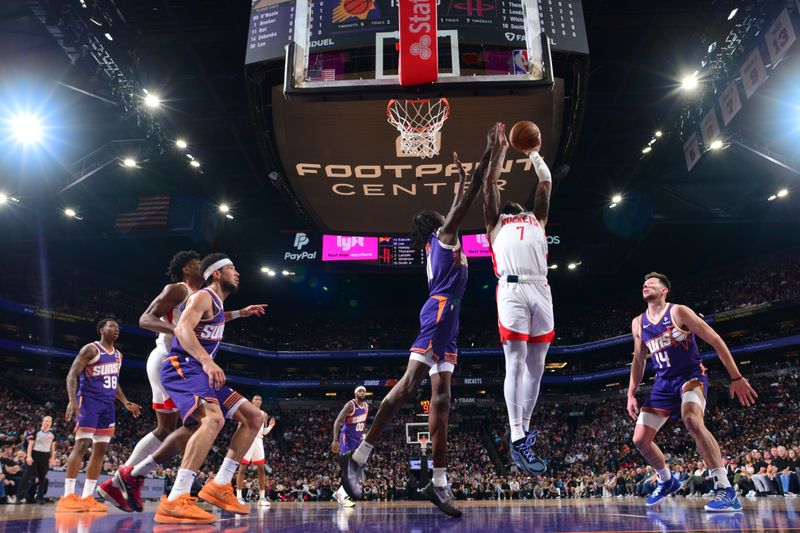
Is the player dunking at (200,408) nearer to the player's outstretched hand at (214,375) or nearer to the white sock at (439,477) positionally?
the player's outstretched hand at (214,375)

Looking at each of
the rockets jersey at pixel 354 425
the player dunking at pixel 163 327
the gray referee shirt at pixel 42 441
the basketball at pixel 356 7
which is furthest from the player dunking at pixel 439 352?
the gray referee shirt at pixel 42 441

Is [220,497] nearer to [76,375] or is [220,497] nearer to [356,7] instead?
[76,375]

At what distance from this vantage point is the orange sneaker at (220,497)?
4551 mm

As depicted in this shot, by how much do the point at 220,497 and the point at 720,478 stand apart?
4.56 meters

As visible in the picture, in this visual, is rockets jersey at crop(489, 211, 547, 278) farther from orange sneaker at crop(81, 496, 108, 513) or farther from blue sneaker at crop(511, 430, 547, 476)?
orange sneaker at crop(81, 496, 108, 513)

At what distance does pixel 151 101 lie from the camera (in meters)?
15.8

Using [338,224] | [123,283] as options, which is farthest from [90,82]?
[123,283]

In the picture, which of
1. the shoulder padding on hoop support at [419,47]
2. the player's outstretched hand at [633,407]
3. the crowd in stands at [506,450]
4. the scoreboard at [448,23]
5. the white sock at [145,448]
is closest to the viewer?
the white sock at [145,448]

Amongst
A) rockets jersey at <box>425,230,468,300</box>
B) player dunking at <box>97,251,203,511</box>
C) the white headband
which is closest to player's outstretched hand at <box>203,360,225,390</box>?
the white headband

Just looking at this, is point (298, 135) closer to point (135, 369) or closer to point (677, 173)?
point (677, 173)

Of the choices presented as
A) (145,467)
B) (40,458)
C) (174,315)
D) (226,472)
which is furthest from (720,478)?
(40,458)

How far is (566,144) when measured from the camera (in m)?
13.7

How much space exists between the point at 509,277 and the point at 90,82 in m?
13.9

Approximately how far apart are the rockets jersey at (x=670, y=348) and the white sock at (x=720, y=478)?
0.95m
